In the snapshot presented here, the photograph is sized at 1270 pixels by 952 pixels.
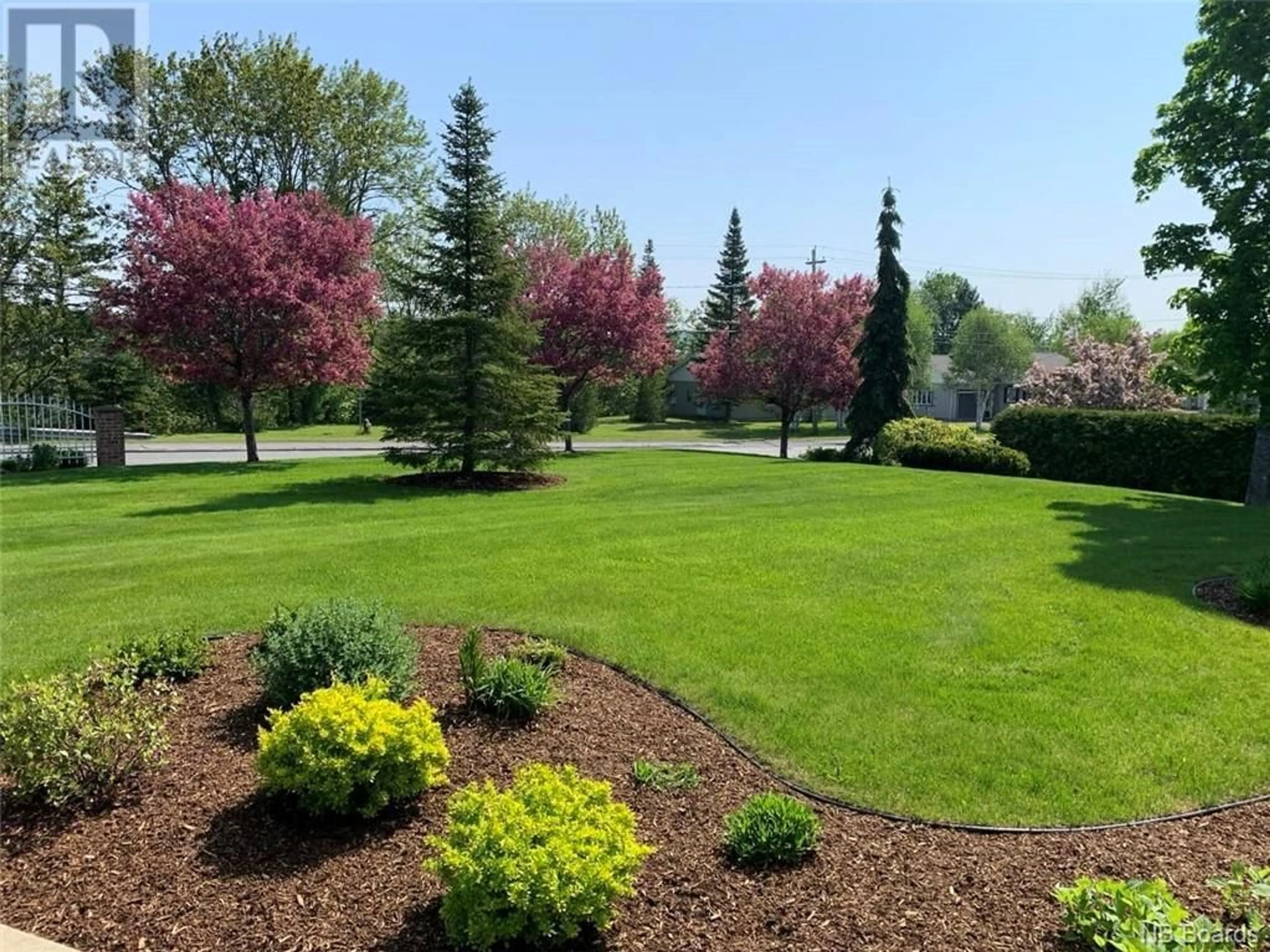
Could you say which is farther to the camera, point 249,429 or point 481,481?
point 249,429

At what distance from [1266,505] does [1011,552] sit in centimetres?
823

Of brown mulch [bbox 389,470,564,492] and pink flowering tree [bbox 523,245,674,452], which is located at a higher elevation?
pink flowering tree [bbox 523,245,674,452]

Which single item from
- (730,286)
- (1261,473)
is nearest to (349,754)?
(1261,473)

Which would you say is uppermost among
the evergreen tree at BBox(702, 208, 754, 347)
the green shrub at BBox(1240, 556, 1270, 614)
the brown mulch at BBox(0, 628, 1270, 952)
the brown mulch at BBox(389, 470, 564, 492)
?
the evergreen tree at BBox(702, 208, 754, 347)

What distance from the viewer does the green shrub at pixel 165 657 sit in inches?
187

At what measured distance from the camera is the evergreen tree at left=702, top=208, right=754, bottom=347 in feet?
182

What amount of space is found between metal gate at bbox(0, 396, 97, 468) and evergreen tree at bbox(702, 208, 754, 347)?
129ft

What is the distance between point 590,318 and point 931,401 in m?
40.0

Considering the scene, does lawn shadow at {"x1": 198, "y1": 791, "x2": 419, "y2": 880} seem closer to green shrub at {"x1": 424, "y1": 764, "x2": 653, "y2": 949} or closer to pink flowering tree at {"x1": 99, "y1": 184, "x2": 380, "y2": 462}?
green shrub at {"x1": 424, "y1": 764, "x2": 653, "y2": 949}

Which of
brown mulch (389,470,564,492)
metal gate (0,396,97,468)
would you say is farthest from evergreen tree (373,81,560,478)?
metal gate (0,396,97,468)

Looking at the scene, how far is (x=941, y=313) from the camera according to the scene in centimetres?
8425

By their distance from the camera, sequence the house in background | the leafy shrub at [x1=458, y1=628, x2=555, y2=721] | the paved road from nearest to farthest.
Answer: the leafy shrub at [x1=458, y1=628, x2=555, y2=721], the paved road, the house in background

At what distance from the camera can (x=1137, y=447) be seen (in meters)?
17.4

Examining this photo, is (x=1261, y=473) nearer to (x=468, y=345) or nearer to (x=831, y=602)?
(x=831, y=602)
